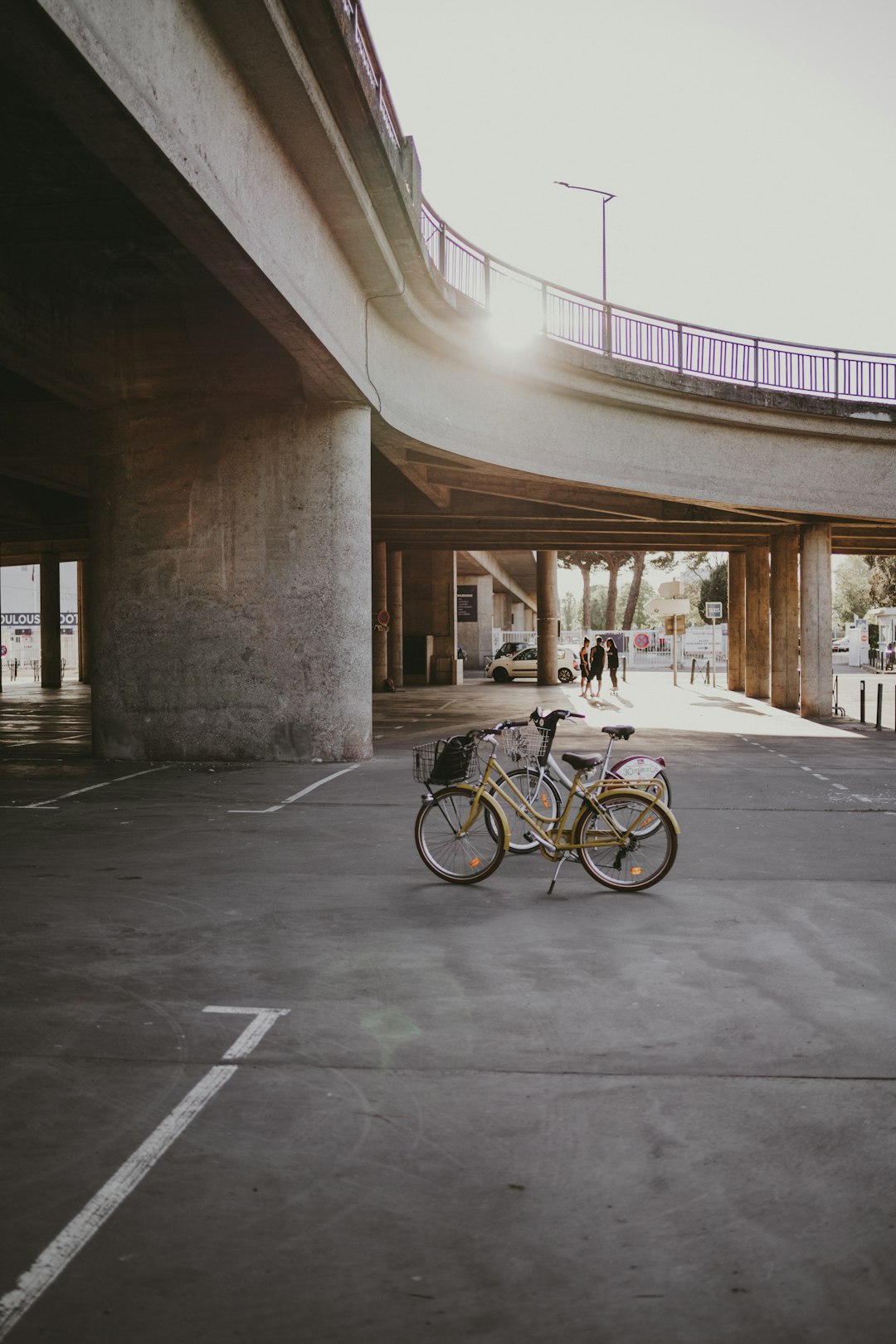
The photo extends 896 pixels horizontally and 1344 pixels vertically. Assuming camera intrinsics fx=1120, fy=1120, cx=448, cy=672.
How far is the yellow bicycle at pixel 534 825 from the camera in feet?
25.3

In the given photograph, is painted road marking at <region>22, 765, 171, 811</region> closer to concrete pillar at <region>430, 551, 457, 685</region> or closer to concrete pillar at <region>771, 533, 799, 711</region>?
concrete pillar at <region>771, 533, 799, 711</region>

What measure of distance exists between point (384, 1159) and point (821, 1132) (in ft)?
4.90

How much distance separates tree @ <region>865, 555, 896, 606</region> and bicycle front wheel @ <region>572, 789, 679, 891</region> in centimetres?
6345

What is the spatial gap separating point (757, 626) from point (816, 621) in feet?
28.1

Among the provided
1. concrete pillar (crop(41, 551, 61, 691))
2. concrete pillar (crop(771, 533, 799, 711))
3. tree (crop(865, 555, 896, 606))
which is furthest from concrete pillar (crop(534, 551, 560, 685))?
tree (crop(865, 555, 896, 606))

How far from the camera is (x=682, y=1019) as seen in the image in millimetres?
5016

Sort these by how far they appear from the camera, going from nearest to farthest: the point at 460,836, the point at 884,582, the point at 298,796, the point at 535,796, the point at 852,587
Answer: the point at 460,836 → the point at 535,796 → the point at 298,796 → the point at 884,582 → the point at 852,587

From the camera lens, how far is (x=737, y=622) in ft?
130

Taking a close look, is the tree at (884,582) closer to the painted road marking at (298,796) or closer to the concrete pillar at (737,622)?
the concrete pillar at (737,622)

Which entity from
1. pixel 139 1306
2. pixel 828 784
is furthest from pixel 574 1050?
pixel 828 784

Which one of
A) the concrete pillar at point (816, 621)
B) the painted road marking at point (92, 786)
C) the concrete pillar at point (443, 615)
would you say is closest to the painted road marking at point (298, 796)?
the painted road marking at point (92, 786)

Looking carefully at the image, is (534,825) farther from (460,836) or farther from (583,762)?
(583,762)

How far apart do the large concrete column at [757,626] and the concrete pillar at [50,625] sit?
2670cm

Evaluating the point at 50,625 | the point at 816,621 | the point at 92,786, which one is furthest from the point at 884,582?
the point at 92,786
